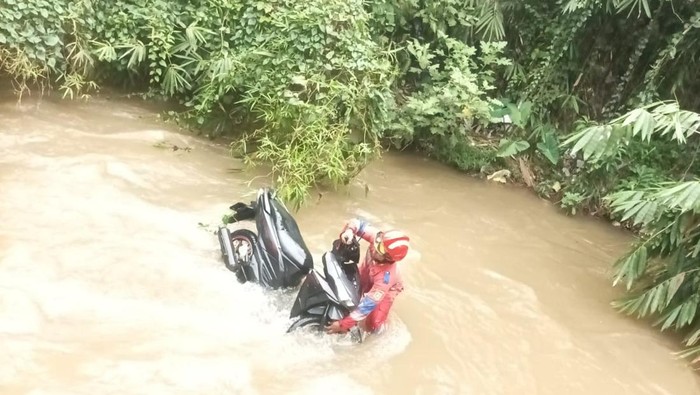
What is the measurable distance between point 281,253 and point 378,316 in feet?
2.30

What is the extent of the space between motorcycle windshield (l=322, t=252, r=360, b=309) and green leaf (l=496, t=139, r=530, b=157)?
3199mm

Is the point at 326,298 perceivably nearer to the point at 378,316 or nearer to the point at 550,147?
the point at 378,316

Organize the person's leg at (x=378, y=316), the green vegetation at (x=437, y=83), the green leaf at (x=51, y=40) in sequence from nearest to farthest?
the person's leg at (x=378, y=316) → the green vegetation at (x=437, y=83) → the green leaf at (x=51, y=40)

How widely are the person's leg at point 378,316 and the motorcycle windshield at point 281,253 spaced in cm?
48

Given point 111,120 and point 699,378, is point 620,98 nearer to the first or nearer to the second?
point 699,378

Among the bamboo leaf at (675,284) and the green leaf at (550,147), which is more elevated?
the green leaf at (550,147)

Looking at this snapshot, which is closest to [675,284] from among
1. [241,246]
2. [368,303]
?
[368,303]

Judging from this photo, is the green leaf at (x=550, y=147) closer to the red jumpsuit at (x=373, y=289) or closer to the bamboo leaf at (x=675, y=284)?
the bamboo leaf at (x=675, y=284)

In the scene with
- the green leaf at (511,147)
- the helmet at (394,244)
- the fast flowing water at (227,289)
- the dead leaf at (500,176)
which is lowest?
the fast flowing water at (227,289)

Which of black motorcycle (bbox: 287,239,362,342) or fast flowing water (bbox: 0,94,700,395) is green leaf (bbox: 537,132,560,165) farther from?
black motorcycle (bbox: 287,239,362,342)

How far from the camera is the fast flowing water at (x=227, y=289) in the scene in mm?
3428

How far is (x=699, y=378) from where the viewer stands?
426cm

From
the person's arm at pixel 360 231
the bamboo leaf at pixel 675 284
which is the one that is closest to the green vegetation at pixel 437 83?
the bamboo leaf at pixel 675 284

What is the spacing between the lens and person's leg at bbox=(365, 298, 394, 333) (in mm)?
3877
